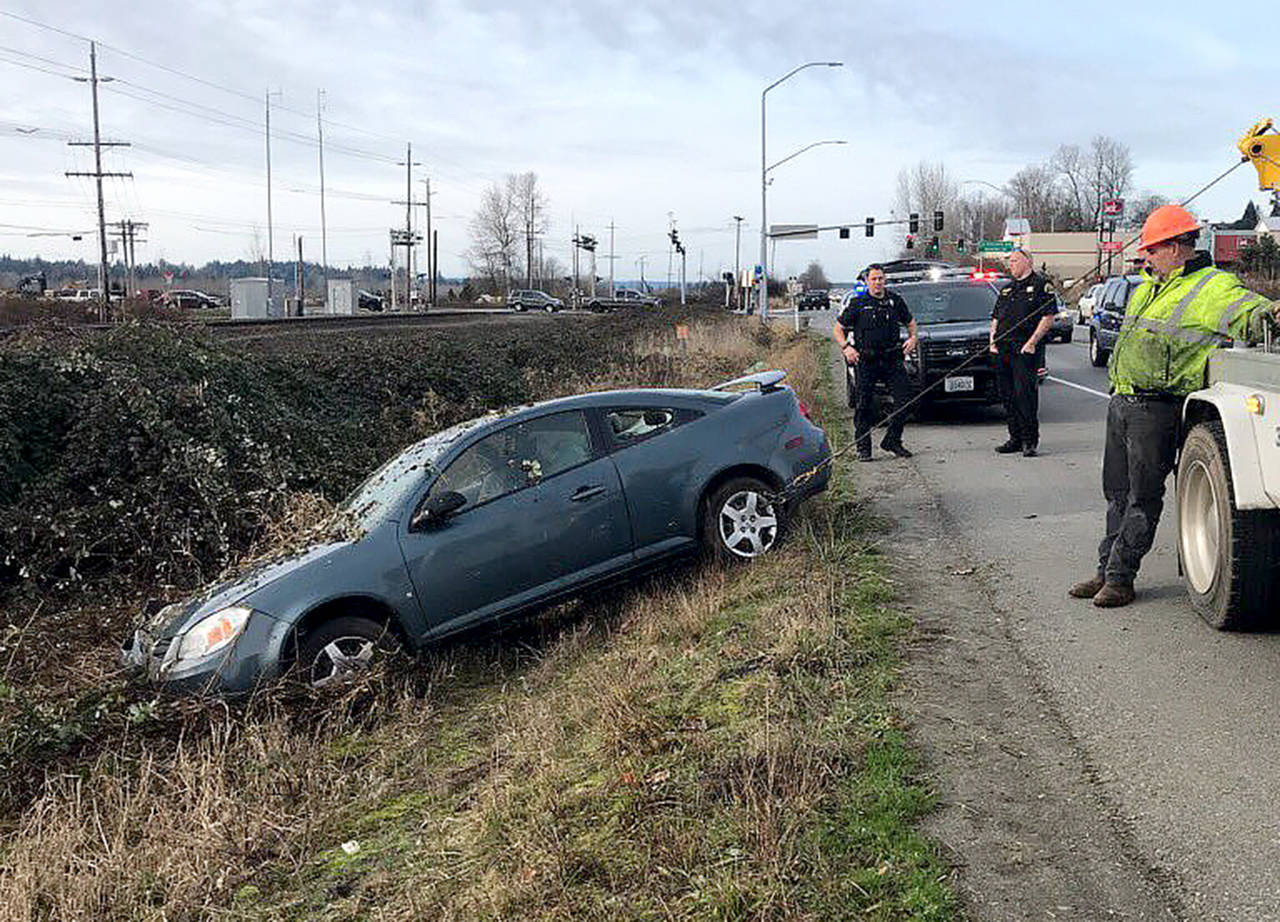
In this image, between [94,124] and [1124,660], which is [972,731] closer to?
[1124,660]

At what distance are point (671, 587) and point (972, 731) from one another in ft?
11.2

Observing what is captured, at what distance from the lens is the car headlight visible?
653 cm

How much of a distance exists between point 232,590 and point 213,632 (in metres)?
0.33

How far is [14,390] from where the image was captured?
10.6m

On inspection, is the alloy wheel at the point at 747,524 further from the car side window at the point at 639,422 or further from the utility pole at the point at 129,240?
the utility pole at the point at 129,240

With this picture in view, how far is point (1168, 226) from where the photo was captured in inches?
244

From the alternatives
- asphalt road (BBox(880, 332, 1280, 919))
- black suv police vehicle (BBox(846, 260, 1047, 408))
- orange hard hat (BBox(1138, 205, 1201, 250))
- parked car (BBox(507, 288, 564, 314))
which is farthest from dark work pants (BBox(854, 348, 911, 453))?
parked car (BBox(507, 288, 564, 314))

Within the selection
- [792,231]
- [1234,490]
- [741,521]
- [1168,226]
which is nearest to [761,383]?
[741,521]

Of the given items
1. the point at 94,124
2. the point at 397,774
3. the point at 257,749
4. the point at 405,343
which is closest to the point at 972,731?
the point at 397,774

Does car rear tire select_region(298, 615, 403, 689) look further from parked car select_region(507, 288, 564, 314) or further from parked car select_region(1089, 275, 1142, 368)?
parked car select_region(507, 288, 564, 314)

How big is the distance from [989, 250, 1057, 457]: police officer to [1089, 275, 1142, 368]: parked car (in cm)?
980

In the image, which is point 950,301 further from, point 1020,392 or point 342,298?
point 342,298

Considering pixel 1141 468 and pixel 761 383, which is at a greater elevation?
pixel 761 383

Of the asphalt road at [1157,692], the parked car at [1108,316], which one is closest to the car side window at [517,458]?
the asphalt road at [1157,692]
